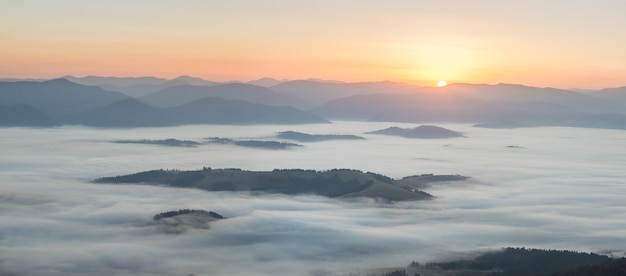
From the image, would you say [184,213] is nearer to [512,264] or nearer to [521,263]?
[512,264]

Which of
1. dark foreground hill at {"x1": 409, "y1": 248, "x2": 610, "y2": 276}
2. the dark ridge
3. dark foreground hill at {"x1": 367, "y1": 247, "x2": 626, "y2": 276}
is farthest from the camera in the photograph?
the dark ridge

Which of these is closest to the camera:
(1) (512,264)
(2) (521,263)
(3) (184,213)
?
(1) (512,264)

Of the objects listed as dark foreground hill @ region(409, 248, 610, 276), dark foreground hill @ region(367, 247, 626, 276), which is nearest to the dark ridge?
dark foreground hill @ region(367, 247, 626, 276)

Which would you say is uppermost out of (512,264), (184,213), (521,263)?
(184,213)

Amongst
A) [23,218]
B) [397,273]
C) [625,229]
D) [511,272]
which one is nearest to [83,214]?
[23,218]

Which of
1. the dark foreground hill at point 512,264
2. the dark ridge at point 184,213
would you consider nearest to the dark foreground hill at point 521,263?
the dark foreground hill at point 512,264

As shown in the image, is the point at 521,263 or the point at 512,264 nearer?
the point at 512,264

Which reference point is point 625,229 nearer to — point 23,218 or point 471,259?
point 471,259

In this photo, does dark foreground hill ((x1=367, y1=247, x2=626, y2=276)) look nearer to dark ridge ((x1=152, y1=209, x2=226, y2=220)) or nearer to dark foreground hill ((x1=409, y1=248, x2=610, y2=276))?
dark foreground hill ((x1=409, y1=248, x2=610, y2=276))

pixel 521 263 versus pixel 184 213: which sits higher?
pixel 184 213

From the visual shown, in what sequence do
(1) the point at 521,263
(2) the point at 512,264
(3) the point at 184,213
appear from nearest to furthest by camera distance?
(2) the point at 512,264
(1) the point at 521,263
(3) the point at 184,213

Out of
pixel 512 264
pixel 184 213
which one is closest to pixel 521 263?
pixel 512 264
